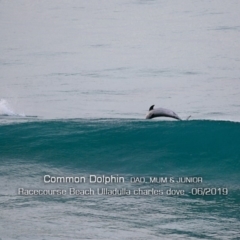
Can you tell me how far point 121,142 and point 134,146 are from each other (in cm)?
18

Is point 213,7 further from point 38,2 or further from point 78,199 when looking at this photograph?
point 78,199

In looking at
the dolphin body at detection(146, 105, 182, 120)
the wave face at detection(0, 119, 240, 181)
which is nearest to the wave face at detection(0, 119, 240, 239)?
the wave face at detection(0, 119, 240, 181)

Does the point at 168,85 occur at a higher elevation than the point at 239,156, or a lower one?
higher

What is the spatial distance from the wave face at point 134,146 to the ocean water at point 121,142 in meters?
0.01

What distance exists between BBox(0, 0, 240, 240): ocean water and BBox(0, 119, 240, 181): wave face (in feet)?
0.05

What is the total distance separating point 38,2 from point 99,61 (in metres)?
13.1

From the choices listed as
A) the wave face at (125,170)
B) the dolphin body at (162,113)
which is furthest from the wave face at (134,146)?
the dolphin body at (162,113)

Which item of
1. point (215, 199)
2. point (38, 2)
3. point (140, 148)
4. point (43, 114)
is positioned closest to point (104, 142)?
point (140, 148)

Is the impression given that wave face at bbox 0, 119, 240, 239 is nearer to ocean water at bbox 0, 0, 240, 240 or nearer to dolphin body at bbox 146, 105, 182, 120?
ocean water at bbox 0, 0, 240, 240

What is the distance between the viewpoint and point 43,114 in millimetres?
14547

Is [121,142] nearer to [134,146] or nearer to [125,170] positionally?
[134,146]

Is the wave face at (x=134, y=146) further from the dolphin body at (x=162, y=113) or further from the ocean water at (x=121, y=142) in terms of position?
the dolphin body at (x=162, y=113)

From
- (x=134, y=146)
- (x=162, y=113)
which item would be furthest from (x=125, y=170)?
(x=162, y=113)

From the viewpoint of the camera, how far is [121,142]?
34.9 ft
